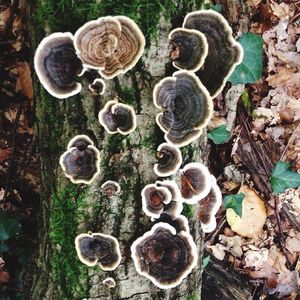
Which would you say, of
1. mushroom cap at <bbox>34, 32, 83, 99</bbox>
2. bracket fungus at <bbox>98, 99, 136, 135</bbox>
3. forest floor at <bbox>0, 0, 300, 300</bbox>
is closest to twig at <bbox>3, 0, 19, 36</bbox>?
forest floor at <bbox>0, 0, 300, 300</bbox>

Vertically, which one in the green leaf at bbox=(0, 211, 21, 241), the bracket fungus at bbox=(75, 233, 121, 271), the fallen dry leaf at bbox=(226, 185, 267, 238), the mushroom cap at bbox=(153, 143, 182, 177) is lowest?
the fallen dry leaf at bbox=(226, 185, 267, 238)

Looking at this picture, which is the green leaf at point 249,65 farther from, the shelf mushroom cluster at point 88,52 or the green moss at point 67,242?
the green moss at point 67,242

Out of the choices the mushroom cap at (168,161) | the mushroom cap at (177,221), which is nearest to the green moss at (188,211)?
the mushroom cap at (177,221)

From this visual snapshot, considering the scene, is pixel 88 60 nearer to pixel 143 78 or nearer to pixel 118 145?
pixel 143 78

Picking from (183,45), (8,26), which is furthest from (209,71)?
Result: (8,26)

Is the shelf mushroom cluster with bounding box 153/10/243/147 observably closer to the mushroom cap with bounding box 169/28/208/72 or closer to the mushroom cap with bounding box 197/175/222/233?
the mushroom cap with bounding box 169/28/208/72

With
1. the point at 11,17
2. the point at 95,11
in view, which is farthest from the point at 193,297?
the point at 11,17

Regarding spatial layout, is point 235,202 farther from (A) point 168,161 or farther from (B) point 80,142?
(B) point 80,142
